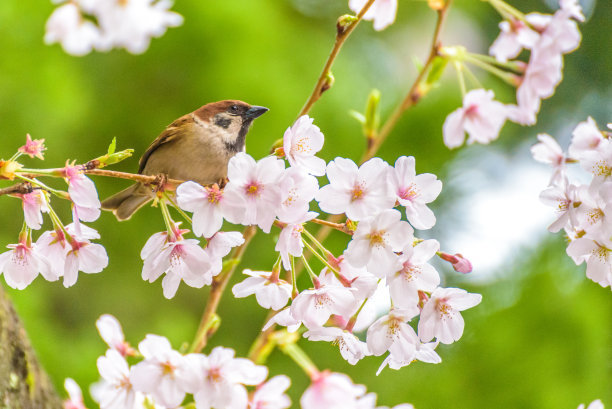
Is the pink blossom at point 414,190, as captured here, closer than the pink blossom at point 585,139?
Yes

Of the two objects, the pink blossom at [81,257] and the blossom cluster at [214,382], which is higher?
the pink blossom at [81,257]

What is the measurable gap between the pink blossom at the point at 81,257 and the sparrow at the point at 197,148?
544mm

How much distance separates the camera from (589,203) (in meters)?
0.88

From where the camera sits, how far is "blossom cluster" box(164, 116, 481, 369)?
29.3 inches

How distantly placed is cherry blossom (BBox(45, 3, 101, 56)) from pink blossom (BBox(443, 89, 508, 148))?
32.7 inches

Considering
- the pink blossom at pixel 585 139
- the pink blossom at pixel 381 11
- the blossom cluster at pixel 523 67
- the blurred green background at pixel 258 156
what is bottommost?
the blurred green background at pixel 258 156

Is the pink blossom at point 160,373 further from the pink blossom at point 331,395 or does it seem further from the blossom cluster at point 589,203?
the blossom cluster at point 589,203

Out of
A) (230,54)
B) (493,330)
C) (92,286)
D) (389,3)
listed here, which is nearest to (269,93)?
(230,54)

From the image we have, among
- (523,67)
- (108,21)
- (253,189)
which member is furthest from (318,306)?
(108,21)

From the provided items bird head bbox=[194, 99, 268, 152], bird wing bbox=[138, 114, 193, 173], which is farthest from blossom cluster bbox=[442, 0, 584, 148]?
bird wing bbox=[138, 114, 193, 173]

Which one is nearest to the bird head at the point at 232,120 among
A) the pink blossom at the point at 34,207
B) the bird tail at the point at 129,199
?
the bird tail at the point at 129,199

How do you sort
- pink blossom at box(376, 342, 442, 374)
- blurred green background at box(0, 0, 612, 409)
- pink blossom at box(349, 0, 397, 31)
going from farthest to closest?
blurred green background at box(0, 0, 612, 409) < pink blossom at box(349, 0, 397, 31) < pink blossom at box(376, 342, 442, 374)

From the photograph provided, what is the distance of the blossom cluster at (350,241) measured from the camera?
2.44 ft

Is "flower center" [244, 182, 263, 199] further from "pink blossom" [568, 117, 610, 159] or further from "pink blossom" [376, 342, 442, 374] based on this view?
"pink blossom" [568, 117, 610, 159]
